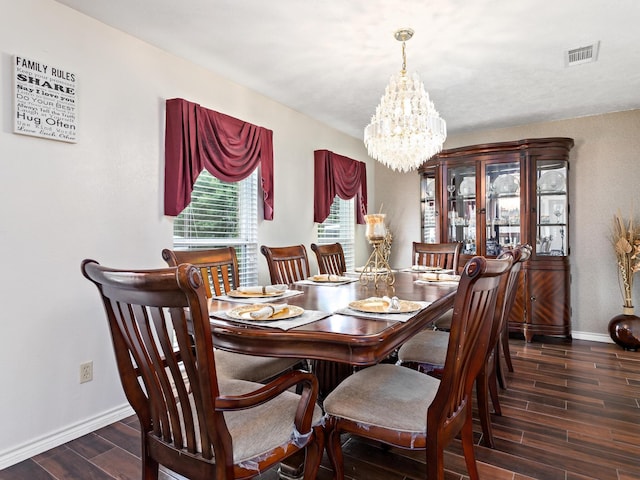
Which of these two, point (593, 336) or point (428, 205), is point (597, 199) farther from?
point (428, 205)

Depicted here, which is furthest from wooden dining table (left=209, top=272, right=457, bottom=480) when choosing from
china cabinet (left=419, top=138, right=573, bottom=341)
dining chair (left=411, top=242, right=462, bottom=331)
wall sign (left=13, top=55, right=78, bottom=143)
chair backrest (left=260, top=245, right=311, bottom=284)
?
china cabinet (left=419, top=138, right=573, bottom=341)

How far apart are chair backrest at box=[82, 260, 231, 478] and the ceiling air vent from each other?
3.06 meters

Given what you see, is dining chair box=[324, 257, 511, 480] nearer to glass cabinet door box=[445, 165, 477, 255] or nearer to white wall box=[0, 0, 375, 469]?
white wall box=[0, 0, 375, 469]

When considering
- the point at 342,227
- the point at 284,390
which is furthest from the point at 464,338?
the point at 342,227

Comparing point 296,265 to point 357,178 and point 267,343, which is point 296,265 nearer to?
point 267,343

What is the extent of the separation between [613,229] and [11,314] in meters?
5.10

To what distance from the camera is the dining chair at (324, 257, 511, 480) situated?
1.27 meters

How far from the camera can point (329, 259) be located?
3.46 meters

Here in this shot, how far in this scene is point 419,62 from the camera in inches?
114

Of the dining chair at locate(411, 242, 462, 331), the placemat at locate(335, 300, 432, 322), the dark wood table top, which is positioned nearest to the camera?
the dark wood table top

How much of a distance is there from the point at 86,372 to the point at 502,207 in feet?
13.5

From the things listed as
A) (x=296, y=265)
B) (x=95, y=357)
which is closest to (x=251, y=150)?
(x=296, y=265)

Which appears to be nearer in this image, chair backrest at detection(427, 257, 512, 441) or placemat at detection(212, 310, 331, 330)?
chair backrest at detection(427, 257, 512, 441)

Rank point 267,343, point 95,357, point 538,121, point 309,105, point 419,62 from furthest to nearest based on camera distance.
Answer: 1. point 538,121
2. point 309,105
3. point 419,62
4. point 95,357
5. point 267,343
